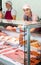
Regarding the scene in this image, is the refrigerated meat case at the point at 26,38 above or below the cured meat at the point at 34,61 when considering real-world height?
above

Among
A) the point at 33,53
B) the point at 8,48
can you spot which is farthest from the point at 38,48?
the point at 8,48

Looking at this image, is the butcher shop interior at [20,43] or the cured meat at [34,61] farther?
the cured meat at [34,61]

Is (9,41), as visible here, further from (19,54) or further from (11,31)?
(19,54)

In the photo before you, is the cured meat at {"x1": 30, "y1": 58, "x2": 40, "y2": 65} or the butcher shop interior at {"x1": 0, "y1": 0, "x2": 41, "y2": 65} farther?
the cured meat at {"x1": 30, "y1": 58, "x2": 40, "y2": 65}

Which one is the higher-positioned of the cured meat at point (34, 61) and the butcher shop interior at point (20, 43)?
the butcher shop interior at point (20, 43)

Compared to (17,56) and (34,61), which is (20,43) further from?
(34,61)

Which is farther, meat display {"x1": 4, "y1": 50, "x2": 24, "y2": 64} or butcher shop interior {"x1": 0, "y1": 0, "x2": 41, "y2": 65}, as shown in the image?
meat display {"x1": 4, "y1": 50, "x2": 24, "y2": 64}

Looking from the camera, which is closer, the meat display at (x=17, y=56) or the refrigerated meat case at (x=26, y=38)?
the refrigerated meat case at (x=26, y=38)

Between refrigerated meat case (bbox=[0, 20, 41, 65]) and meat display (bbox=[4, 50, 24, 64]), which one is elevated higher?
refrigerated meat case (bbox=[0, 20, 41, 65])

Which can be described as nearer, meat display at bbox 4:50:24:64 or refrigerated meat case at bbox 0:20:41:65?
refrigerated meat case at bbox 0:20:41:65

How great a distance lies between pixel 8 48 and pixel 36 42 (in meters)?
0.35

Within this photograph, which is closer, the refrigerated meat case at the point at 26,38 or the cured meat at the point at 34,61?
the refrigerated meat case at the point at 26,38

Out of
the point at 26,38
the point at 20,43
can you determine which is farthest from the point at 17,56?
the point at 26,38

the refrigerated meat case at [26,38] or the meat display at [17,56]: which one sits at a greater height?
the refrigerated meat case at [26,38]
